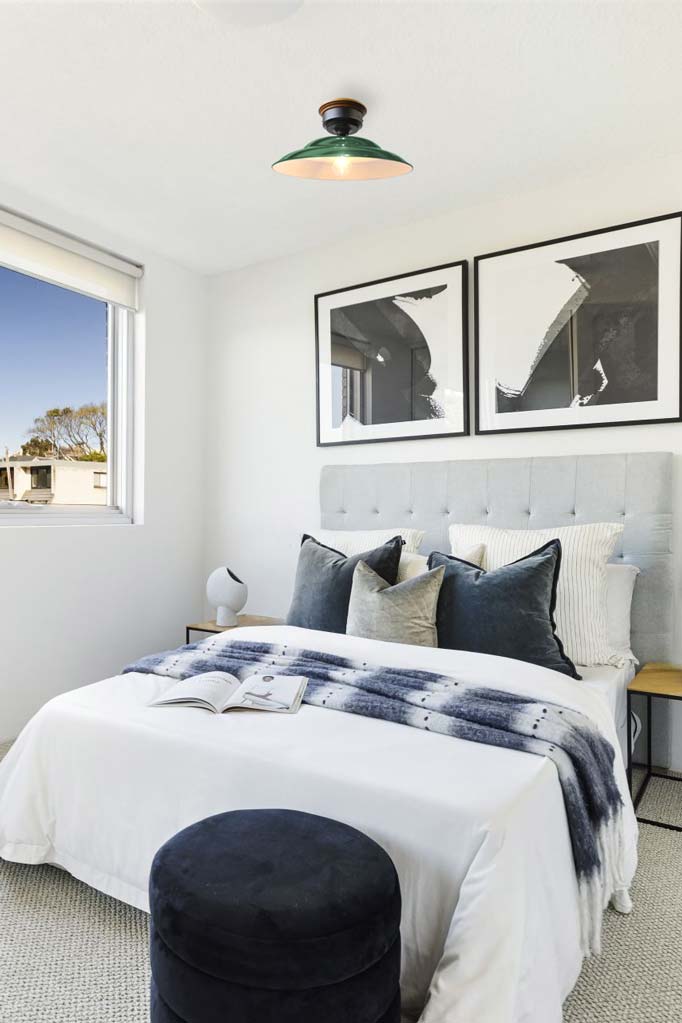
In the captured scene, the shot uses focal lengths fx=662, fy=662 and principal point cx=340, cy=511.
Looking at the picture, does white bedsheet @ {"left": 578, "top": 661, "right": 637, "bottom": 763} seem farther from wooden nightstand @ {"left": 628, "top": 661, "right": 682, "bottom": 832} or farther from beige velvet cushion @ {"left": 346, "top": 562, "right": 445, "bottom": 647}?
beige velvet cushion @ {"left": 346, "top": 562, "right": 445, "bottom": 647}

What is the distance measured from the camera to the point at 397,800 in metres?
1.42

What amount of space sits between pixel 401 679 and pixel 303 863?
2.60 ft

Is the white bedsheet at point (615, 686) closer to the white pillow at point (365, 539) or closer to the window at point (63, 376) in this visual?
the white pillow at point (365, 539)

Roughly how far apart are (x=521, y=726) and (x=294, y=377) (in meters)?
2.67

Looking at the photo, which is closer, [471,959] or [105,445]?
[471,959]

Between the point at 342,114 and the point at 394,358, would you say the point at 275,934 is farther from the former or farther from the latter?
the point at 394,358

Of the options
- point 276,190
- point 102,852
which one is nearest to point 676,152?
point 276,190

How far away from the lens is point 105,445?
3799 mm

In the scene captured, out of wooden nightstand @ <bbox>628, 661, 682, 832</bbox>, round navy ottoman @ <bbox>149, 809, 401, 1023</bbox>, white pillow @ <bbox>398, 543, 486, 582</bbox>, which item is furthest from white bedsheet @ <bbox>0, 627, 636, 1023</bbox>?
white pillow @ <bbox>398, 543, 486, 582</bbox>

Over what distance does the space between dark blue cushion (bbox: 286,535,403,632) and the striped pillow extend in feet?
1.39

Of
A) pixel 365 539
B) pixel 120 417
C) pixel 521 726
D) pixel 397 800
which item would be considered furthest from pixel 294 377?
pixel 397 800

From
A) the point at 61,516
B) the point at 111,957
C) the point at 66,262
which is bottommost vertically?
the point at 111,957

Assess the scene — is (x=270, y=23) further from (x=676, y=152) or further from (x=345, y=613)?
(x=345, y=613)

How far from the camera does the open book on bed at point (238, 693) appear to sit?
1.93m
